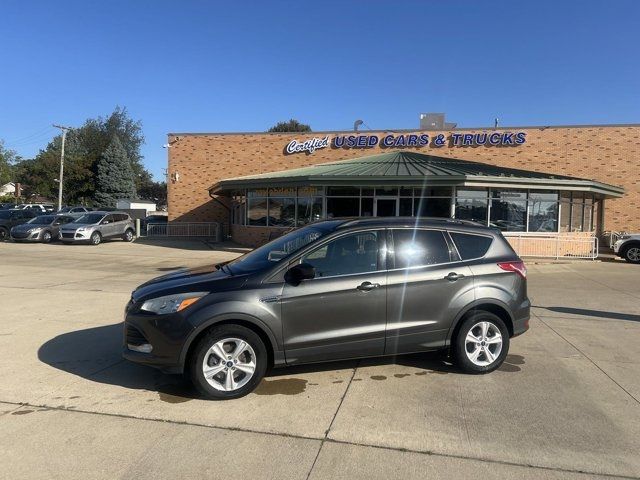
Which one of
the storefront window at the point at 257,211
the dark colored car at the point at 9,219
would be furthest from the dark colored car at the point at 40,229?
the storefront window at the point at 257,211

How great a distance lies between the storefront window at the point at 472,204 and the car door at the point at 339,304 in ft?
55.6

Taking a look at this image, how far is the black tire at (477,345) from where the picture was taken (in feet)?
17.5

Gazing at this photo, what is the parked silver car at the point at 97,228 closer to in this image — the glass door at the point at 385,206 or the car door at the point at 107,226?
the car door at the point at 107,226

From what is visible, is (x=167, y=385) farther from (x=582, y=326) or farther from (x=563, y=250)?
(x=563, y=250)

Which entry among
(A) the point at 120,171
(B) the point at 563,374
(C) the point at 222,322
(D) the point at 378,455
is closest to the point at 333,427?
(D) the point at 378,455

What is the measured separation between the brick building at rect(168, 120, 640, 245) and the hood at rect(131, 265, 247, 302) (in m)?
14.9

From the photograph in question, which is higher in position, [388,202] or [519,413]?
[388,202]

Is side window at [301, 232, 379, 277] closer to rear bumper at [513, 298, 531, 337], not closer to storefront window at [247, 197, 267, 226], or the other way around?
rear bumper at [513, 298, 531, 337]

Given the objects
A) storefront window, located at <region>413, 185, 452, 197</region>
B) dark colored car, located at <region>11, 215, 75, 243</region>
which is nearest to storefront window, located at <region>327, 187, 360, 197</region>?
storefront window, located at <region>413, 185, 452, 197</region>

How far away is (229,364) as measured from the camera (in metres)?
4.58

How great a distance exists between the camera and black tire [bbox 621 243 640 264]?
18906mm

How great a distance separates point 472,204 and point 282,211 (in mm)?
8278

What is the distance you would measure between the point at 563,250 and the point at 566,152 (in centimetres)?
750

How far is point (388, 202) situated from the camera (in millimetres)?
22078
